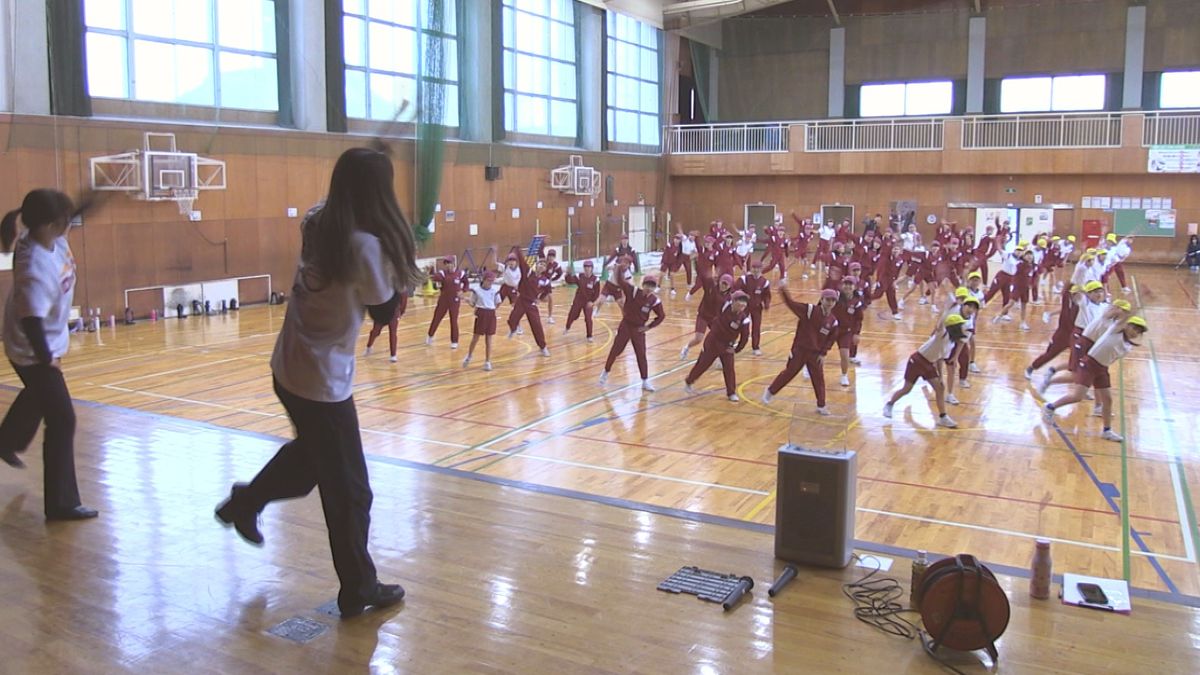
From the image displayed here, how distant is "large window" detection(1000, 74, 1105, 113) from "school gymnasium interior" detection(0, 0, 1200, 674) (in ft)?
0.32

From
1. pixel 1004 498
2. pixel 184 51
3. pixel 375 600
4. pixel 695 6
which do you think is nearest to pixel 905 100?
pixel 695 6

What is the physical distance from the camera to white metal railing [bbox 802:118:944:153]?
33.3m

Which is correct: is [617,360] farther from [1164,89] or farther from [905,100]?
→ [1164,89]

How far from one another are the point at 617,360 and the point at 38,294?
983 centimetres

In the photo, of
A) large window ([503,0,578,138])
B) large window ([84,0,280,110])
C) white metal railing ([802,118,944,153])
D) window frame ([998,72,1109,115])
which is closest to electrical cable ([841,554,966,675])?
large window ([84,0,280,110])

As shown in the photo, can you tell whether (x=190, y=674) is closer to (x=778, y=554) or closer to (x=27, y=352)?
(x=27, y=352)

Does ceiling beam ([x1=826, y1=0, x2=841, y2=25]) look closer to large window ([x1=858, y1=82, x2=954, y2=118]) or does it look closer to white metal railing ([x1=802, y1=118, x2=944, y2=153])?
large window ([x1=858, y1=82, x2=954, y2=118])

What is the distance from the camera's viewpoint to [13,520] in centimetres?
571

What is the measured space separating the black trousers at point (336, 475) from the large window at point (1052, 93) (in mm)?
35374

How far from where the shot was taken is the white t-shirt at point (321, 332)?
391cm

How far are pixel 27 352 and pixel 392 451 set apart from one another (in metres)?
3.95

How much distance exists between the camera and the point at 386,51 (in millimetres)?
23562

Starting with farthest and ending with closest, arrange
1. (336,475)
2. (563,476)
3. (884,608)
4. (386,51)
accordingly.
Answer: (386,51), (563,476), (884,608), (336,475)

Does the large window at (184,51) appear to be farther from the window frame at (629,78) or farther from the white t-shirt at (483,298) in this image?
the window frame at (629,78)
